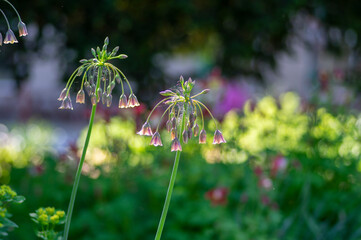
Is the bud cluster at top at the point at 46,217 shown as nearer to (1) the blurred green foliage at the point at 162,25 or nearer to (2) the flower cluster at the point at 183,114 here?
(2) the flower cluster at the point at 183,114

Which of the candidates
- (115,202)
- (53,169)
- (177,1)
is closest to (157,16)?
(177,1)

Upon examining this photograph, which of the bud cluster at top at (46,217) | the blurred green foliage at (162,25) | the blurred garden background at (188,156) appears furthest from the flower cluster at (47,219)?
the blurred green foliage at (162,25)

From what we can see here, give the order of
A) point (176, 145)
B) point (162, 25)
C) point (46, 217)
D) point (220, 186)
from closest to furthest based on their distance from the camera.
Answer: point (176, 145) → point (46, 217) → point (220, 186) → point (162, 25)

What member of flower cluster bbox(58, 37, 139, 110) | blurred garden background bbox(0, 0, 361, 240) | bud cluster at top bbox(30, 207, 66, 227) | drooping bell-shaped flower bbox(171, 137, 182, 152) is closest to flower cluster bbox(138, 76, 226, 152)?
drooping bell-shaped flower bbox(171, 137, 182, 152)

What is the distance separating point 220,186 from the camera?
372 centimetres

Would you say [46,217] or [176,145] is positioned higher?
[176,145]

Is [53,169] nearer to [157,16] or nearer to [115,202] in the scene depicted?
[115,202]

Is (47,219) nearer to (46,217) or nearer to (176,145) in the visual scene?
(46,217)

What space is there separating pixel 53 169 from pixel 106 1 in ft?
9.39

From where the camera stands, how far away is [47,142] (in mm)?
6199

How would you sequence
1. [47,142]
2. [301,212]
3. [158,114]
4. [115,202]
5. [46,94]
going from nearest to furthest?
1. [115,202]
2. [301,212]
3. [158,114]
4. [47,142]
5. [46,94]

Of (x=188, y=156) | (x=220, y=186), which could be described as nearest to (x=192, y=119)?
(x=220, y=186)

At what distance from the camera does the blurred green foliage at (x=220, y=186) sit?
3.34 m

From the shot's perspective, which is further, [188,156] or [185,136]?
[188,156]
